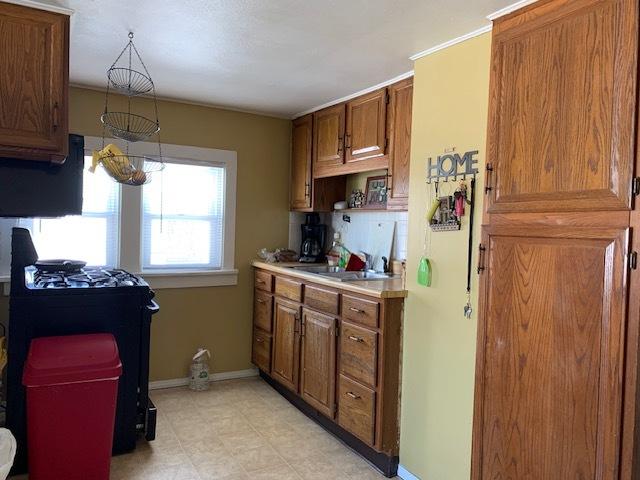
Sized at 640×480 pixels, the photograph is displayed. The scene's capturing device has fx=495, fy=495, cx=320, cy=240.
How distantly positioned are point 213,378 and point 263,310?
0.71m

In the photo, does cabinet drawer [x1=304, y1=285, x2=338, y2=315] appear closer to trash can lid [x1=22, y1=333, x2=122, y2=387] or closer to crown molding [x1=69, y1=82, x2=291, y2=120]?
→ trash can lid [x1=22, y1=333, x2=122, y2=387]

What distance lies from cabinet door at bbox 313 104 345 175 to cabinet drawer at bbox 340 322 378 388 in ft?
4.22

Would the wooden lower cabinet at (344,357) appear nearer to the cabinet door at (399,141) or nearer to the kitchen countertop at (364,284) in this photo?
the kitchen countertop at (364,284)

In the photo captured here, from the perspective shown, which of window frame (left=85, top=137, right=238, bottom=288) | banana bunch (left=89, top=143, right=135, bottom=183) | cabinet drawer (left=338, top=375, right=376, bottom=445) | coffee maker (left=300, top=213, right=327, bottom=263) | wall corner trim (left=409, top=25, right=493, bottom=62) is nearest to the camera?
wall corner trim (left=409, top=25, right=493, bottom=62)

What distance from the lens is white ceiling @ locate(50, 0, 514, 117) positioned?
206 centimetres

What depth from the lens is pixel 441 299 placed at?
240 cm

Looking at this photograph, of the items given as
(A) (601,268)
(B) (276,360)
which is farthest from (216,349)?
(A) (601,268)

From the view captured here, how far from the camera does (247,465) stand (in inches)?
106

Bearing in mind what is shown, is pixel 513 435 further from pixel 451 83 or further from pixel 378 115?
pixel 378 115

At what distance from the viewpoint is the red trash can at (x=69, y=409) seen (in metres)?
2.23

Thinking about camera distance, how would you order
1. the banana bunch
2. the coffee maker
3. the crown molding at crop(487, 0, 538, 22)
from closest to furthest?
the crown molding at crop(487, 0, 538, 22) < the banana bunch < the coffee maker

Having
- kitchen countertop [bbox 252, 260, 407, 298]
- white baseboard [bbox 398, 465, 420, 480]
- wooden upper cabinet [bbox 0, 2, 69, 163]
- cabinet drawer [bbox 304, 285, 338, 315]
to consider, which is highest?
wooden upper cabinet [bbox 0, 2, 69, 163]

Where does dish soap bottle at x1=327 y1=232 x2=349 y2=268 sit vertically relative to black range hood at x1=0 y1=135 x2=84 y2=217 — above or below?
below

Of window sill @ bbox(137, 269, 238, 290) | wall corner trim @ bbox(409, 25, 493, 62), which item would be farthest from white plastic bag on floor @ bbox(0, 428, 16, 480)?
wall corner trim @ bbox(409, 25, 493, 62)
